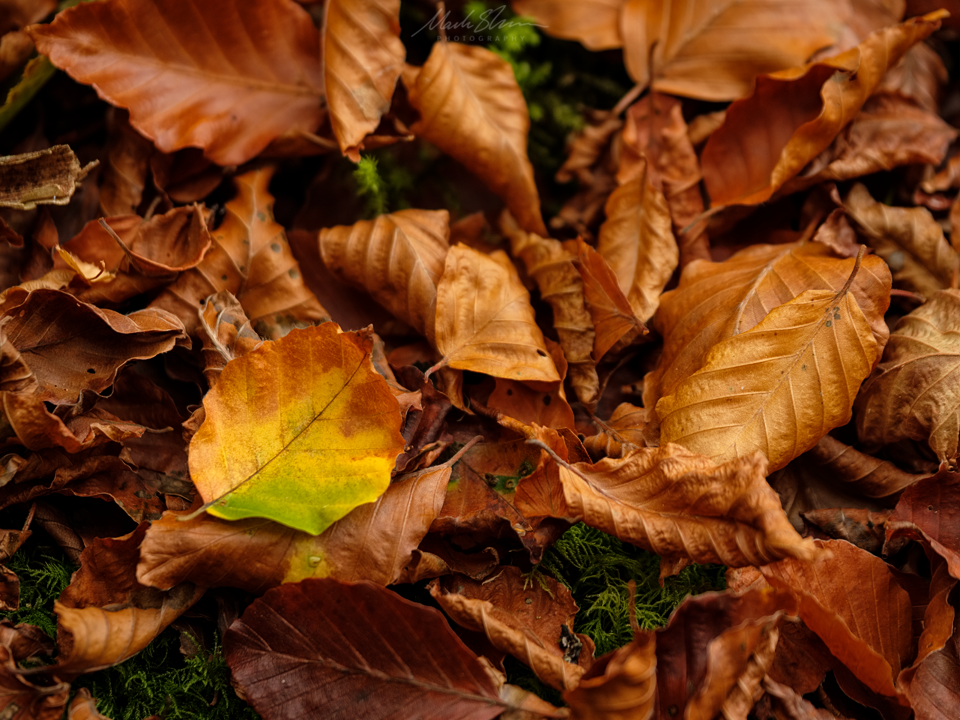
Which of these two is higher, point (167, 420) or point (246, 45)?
point (246, 45)

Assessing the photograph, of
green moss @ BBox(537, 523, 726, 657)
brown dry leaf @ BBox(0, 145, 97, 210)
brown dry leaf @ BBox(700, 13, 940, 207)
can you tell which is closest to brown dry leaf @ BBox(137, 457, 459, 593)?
green moss @ BBox(537, 523, 726, 657)

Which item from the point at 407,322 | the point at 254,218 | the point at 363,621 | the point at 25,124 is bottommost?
the point at 363,621

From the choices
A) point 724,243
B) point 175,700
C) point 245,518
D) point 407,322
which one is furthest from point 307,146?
point 175,700

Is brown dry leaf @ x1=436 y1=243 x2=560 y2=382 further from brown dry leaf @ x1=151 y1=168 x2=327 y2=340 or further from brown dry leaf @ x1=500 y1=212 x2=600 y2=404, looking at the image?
brown dry leaf @ x1=151 y1=168 x2=327 y2=340

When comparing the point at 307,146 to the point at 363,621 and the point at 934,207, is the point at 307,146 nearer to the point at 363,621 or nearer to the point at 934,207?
the point at 363,621

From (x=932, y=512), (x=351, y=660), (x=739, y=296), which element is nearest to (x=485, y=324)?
(x=739, y=296)

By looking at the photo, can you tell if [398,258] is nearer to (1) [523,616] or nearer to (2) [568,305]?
(2) [568,305]

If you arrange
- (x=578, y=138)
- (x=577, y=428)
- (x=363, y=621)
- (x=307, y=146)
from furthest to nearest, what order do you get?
1. (x=578, y=138)
2. (x=307, y=146)
3. (x=577, y=428)
4. (x=363, y=621)

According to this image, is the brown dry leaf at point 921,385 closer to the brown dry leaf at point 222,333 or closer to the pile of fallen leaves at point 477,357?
the pile of fallen leaves at point 477,357
